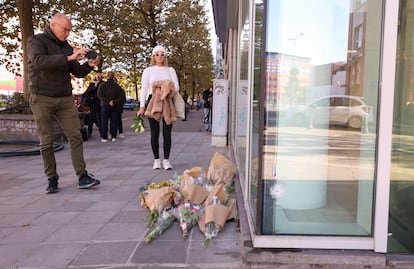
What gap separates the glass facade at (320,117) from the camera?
2.52m

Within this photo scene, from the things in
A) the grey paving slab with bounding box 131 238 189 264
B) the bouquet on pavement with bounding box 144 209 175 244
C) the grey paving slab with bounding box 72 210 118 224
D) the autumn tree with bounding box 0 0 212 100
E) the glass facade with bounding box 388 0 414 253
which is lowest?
the grey paving slab with bounding box 131 238 189 264

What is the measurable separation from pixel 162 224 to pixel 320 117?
152 cm

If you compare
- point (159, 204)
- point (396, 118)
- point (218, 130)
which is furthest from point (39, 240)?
point (218, 130)

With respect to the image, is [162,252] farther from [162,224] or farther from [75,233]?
[75,233]

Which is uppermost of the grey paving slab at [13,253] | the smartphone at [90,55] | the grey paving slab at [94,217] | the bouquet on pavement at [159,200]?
the smartphone at [90,55]

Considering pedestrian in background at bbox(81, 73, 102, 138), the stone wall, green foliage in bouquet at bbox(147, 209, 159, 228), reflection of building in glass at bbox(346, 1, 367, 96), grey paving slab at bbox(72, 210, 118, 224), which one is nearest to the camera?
reflection of building in glass at bbox(346, 1, 367, 96)

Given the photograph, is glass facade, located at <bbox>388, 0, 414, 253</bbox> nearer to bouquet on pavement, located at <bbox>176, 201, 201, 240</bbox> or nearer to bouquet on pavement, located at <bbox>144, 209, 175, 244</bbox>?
bouquet on pavement, located at <bbox>176, 201, 201, 240</bbox>

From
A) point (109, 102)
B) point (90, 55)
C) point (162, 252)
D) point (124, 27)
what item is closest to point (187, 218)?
point (162, 252)

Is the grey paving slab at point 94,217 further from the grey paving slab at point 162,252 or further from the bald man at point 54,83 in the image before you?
the bald man at point 54,83

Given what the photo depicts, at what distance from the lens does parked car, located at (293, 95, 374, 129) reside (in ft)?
8.91

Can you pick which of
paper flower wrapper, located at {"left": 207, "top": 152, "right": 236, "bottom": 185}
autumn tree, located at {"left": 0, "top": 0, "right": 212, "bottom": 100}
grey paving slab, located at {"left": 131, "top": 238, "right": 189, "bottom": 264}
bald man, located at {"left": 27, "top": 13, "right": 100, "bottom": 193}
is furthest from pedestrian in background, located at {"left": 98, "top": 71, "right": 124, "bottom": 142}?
grey paving slab, located at {"left": 131, "top": 238, "right": 189, "bottom": 264}

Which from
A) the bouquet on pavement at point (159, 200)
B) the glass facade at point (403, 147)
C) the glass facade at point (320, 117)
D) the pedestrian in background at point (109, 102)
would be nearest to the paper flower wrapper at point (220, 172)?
the bouquet on pavement at point (159, 200)

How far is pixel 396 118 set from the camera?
106 inches

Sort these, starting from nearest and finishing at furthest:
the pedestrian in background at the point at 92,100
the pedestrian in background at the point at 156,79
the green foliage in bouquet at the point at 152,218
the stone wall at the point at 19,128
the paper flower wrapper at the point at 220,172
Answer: the green foliage in bouquet at the point at 152,218
the paper flower wrapper at the point at 220,172
the pedestrian in background at the point at 156,79
the stone wall at the point at 19,128
the pedestrian in background at the point at 92,100
